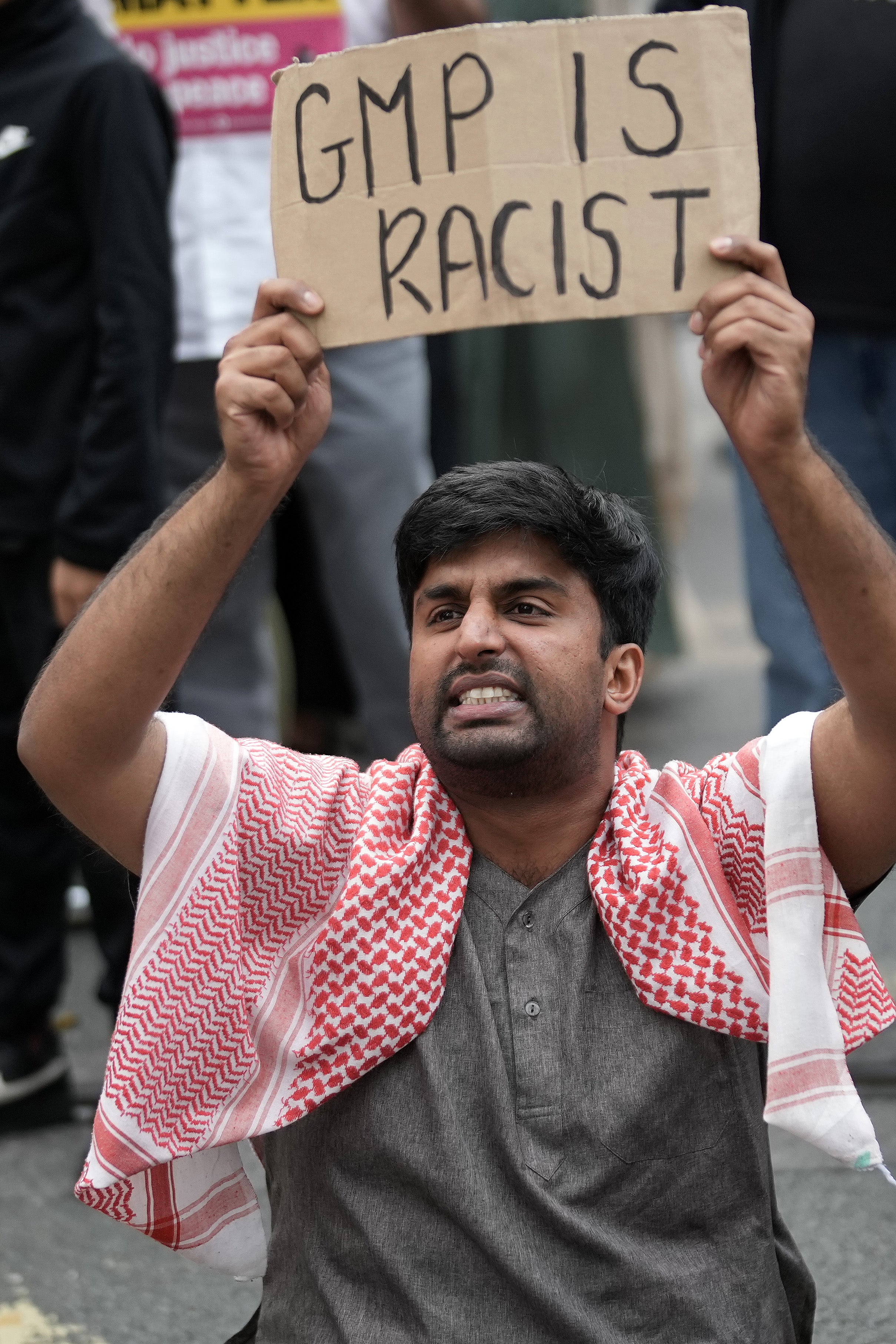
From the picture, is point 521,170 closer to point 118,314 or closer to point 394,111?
point 394,111

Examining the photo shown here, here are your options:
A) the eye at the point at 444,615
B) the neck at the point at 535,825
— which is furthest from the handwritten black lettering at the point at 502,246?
the neck at the point at 535,825

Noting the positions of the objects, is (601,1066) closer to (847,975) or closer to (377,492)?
(847,975)

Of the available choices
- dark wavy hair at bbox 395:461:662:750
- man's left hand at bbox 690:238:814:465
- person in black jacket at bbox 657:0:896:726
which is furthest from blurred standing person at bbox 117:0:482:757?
man's left hand at bbox 690:238:814:465

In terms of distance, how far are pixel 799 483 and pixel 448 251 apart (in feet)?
1.41

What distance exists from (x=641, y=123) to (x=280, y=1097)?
3.61ft

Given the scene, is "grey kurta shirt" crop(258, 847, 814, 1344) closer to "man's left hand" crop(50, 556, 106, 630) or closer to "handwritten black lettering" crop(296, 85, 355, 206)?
"handwritten black lettering" crop(296, 85, 355, 206)

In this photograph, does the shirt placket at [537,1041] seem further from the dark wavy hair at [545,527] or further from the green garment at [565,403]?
the green garment at [565,403]

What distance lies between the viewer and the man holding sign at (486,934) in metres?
1.79

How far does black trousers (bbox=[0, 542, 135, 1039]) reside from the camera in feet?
10.1

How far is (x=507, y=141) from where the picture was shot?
1.79 meters

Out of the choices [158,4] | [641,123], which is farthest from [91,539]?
[641,123]

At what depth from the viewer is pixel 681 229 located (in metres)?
1.76

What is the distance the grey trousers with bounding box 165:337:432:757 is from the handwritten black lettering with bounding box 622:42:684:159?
190 centimetres

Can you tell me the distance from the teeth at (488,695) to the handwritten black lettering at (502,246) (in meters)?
0.42
